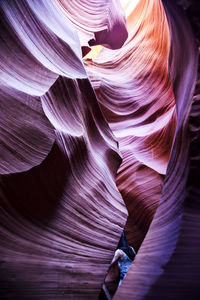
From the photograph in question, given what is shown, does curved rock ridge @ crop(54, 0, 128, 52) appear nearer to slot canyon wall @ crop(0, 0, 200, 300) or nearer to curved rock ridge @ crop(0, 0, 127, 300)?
slot canyon wall @ crop(0, 0, 200, 300)

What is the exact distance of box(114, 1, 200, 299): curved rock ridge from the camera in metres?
1.47

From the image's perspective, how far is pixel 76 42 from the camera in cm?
348

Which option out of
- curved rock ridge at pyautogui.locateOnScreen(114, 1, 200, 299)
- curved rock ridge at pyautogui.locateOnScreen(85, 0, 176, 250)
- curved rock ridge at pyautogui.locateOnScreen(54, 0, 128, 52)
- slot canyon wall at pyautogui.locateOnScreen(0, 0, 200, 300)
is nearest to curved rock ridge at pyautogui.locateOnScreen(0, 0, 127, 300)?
slot canyon wall at pyautogui.locateOnScreen(0, 0, 200, 300)

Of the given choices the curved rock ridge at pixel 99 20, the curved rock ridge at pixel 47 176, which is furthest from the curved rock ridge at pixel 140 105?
the curved rock ridge at pixel 47 176

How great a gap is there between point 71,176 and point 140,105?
116 inches

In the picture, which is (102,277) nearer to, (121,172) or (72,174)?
(72,174)

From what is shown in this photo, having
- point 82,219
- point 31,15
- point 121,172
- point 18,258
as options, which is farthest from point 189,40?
point 121,172

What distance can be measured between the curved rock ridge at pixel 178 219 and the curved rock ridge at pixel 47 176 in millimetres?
491

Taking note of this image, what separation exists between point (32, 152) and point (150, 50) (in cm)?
400

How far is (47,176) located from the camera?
6.61 feet

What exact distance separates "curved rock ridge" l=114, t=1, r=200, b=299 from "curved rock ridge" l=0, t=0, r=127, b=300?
0.49 metres

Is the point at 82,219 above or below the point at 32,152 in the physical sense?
below

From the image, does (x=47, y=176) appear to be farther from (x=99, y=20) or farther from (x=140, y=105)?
(x=99, y=20)

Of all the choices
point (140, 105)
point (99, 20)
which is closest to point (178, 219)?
point (140, 105)
